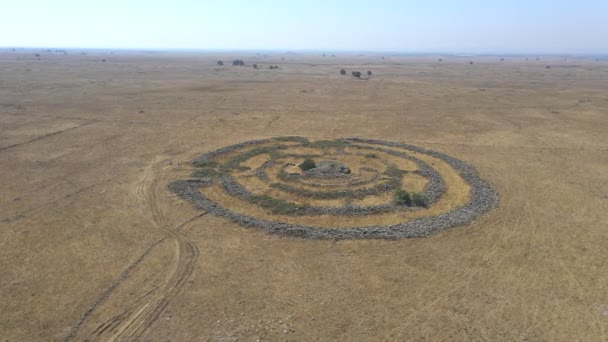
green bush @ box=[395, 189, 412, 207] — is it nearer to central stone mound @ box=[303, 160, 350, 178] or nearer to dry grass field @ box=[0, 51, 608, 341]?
dry grass field @ box=[0, 51, 608, 341]

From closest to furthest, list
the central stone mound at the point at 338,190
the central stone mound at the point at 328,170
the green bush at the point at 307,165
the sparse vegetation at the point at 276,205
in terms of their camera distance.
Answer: the central stone mound at the point at 338,190
the sparse vegetation at the point at 276,205
the central stone mound at the point at 328,170
the green bush at the point at 307,165

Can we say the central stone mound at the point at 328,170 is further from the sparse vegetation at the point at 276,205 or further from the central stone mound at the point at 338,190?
the sparse vegetation at the point at 276,205

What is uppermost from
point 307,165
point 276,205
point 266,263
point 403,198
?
point 307,165

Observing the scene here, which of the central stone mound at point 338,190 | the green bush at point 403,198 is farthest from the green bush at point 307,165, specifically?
the green bush at point 403,198

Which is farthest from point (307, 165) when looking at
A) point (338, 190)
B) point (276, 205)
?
point (276, 205)

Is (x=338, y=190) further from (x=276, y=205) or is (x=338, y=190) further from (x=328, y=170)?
(x=276, y=205)
